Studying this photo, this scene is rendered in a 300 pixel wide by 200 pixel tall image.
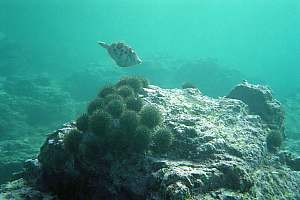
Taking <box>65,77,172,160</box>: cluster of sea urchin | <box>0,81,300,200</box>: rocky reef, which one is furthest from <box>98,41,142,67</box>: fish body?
<box>65,77,172,160</box>: cluster of sea urchin

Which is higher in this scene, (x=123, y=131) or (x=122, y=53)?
(x=122, y=53)

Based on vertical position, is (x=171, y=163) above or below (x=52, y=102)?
below

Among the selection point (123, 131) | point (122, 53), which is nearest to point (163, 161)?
point (123, 131)

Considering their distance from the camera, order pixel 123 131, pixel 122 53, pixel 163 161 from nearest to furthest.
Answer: pixel 163 161 → pixel 123 131 → pixel 122 53

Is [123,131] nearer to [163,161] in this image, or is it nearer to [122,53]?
[163,161]

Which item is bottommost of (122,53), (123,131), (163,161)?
(163,161)

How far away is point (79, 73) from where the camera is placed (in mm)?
45219

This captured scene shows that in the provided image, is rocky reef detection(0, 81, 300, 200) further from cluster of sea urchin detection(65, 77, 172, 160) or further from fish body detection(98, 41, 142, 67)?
fish body detection(98, 41, 142, 67)

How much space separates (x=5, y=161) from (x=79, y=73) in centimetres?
2495

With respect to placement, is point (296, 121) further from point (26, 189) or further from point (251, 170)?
point (26, 189)

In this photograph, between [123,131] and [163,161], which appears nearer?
[163,161]

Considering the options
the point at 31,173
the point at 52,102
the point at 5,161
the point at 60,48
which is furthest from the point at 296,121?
the point at 60,48

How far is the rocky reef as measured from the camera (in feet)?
27.2

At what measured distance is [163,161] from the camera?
8.64 metres
